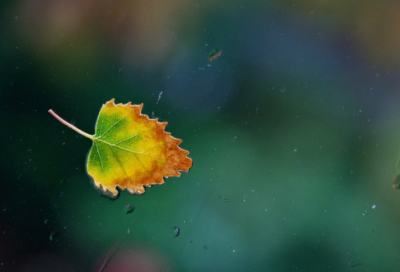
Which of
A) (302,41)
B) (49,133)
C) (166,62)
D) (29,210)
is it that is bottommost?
(29,210)

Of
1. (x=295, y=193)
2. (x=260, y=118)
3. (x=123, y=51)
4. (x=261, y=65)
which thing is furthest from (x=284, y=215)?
(x=123, y=51)

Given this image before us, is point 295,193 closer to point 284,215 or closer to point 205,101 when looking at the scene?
point 284,215

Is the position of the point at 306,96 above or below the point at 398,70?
below
